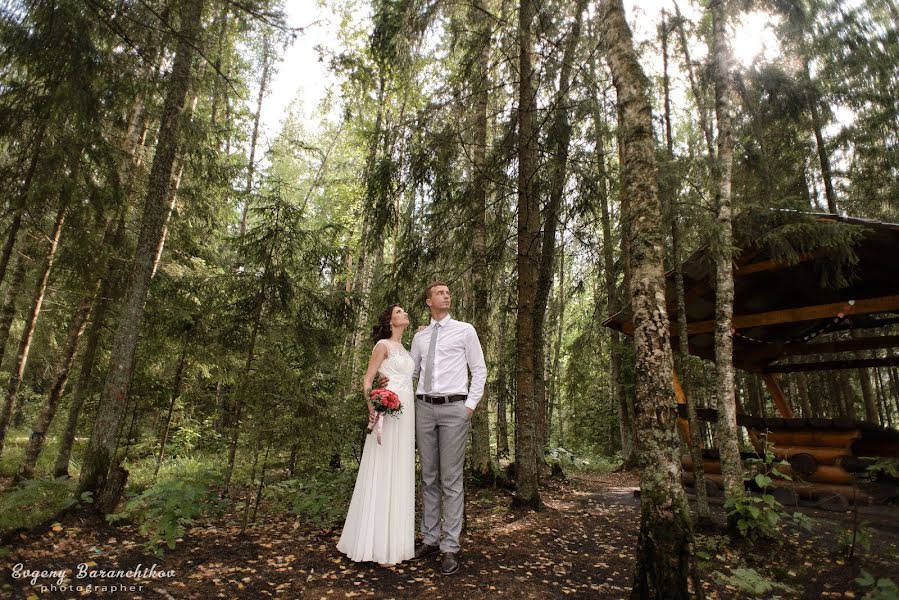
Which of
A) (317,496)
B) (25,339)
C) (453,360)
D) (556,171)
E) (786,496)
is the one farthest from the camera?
(25,339)

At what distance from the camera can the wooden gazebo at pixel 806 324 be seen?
7270 millimetres

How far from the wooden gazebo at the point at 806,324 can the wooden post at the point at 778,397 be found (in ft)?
0.08

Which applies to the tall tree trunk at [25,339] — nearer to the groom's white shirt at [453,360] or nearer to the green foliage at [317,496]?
the green foliage at [317,496]

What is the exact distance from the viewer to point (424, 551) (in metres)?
4.45

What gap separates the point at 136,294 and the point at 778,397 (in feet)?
39.5

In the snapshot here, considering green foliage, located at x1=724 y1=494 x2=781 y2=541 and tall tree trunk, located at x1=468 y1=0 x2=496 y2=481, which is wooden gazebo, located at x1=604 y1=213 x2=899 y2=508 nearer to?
green foliage, located at x1=724 y1=494 x2=781 y2=541

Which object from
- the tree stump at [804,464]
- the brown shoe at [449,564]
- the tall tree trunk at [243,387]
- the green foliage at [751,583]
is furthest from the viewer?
the tree stump at [804,464]

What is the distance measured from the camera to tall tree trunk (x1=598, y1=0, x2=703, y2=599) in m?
2.96

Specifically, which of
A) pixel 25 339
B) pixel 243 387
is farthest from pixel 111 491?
pixel 25 339

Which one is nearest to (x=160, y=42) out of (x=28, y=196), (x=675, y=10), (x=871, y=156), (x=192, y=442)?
(x=28, y=196)

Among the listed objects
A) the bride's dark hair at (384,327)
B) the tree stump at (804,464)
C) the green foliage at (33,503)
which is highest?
the bride's dark hair at (384,327)

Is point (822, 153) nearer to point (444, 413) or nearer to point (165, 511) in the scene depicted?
point (444, 413)

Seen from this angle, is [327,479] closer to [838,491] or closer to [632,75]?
[632,75]

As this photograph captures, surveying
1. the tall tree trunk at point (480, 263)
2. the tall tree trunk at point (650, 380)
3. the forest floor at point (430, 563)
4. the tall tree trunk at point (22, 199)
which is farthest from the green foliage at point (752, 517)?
the tall tree trunk at point (22, 199)
